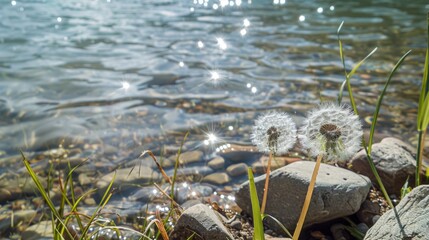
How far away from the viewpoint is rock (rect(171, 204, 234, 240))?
2389 mm

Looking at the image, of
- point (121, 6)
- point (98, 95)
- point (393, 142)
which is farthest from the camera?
point (121, 6)

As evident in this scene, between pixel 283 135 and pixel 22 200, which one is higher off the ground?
pixel 283 135

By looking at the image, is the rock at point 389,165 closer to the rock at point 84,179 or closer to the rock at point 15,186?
the rock at point 84,179

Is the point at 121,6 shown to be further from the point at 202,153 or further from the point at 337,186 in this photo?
the point at 337,186

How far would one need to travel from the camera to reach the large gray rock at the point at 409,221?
1803mm

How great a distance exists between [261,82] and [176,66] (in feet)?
4.93

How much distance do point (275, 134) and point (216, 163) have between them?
87.3 inches

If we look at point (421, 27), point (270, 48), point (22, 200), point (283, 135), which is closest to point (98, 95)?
point (22, 200)

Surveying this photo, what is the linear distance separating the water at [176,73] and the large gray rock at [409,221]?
112 inches

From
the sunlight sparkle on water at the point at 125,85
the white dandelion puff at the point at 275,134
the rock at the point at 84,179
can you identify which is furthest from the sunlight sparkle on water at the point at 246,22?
the white dandelion puff at the point at 275,134

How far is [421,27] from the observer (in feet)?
35.7

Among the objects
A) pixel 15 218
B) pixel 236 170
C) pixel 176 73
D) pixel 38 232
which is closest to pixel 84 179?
pixel 15 218

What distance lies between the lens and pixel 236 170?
160 inches

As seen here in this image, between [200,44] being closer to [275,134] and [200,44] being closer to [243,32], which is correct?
[243,32]
